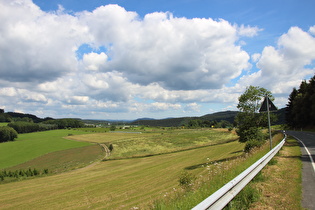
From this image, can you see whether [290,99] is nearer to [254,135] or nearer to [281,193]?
[254,135]

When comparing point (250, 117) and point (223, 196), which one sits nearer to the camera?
point (223, 196)

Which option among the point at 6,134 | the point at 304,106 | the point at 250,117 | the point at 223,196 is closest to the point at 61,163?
the point at 250,117

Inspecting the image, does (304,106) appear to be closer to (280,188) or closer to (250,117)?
(250,117)

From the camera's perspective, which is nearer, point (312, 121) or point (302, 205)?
point (302, 205)

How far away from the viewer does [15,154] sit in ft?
221

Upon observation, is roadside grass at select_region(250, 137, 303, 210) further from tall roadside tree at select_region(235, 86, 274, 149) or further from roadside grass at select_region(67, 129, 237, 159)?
roadside grass at select_region(67, 129, 237, 159)

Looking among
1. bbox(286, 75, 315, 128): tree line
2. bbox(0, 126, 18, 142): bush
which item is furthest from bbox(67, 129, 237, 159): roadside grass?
bbox(0, 126, 18, 142): bush

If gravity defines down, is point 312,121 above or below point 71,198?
above

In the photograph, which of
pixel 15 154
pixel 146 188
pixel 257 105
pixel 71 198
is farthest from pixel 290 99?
pixel 15 154

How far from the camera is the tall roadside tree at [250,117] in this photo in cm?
2966

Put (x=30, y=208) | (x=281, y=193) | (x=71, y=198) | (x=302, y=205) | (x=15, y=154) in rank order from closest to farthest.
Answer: (x=302, y=205)
(x=281, y=193)
(x=30, y=208)
(x=71, y=198)
(x=15, y=154)

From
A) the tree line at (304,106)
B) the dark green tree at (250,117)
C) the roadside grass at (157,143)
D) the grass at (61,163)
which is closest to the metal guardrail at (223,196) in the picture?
the dark green tree at (250,117)

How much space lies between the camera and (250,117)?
101 ft

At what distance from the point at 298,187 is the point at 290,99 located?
75.4 metres
